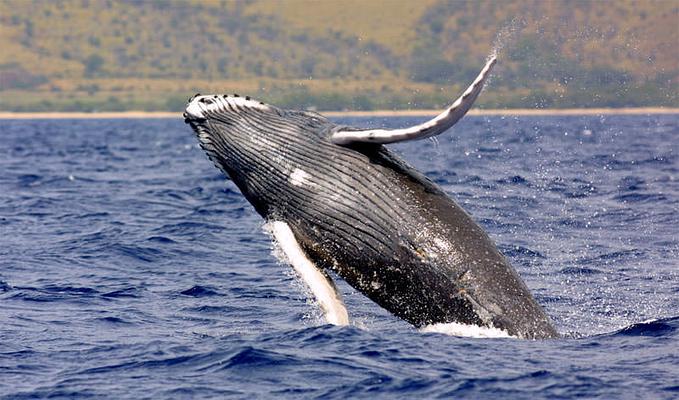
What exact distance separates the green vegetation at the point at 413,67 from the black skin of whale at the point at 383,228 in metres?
73.4

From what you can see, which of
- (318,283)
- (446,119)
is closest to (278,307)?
(318,283)

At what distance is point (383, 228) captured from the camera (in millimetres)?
9219

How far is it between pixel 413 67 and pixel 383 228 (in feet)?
511

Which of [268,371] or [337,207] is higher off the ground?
[337,207]

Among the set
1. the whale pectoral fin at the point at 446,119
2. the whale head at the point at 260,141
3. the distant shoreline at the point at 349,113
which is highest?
the whale pectoral fin at the point at 446,119

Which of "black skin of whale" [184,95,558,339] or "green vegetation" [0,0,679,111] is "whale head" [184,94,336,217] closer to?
"black skin of whale" [184,95,558,339]

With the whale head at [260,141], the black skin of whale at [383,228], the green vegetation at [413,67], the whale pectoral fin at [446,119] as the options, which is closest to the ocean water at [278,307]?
the black skin of whale at [383,228]

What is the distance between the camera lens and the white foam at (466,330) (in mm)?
9039

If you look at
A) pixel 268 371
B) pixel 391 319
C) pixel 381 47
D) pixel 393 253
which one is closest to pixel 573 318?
pixel 391 319

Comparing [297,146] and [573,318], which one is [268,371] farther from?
[573,318]

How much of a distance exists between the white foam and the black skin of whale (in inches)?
2.0

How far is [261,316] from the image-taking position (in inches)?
464

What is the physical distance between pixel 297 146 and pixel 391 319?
245 cm

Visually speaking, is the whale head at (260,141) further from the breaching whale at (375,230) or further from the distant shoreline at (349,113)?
the distant shoreline at (349,113)
